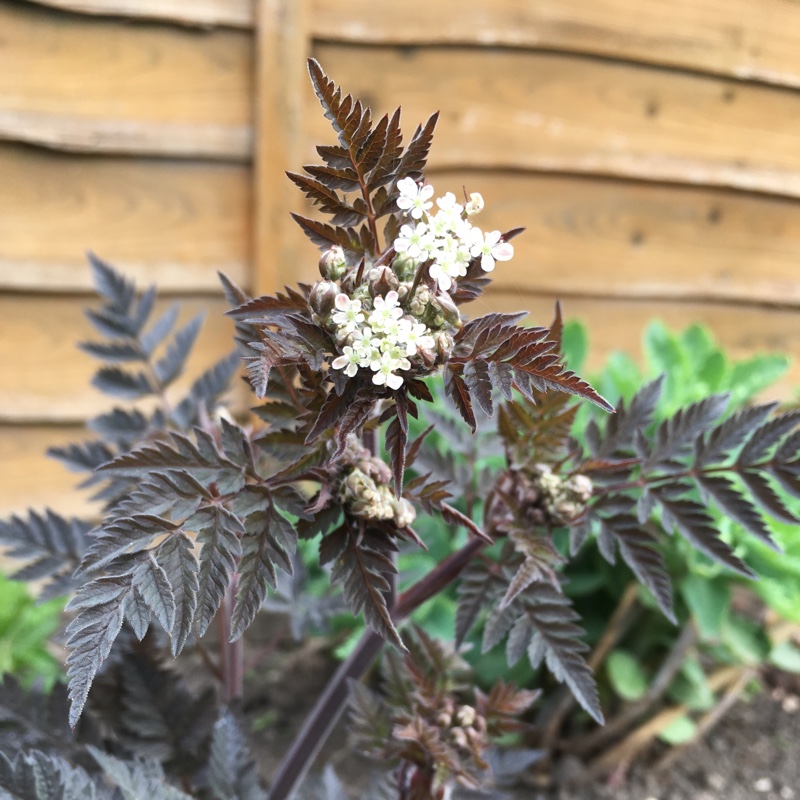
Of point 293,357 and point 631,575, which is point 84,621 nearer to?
point 293,357

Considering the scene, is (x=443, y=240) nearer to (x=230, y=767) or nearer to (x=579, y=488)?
(x=579, y=488)

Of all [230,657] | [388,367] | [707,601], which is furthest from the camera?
[707,601]

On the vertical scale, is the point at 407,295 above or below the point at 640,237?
below

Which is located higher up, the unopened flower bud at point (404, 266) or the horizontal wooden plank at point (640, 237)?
the horizontal wooden plank at point (640, 237)

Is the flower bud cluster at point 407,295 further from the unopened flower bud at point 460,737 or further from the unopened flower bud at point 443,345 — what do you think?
the unopened flower bud at point 460,737

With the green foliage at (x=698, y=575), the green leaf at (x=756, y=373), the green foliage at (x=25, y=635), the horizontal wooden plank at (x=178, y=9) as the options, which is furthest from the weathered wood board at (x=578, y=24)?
the green foliage at (x=25, y=635)

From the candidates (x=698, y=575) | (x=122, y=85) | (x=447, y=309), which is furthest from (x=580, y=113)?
(x=447, y=309)

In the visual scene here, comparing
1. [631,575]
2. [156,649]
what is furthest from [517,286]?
[156,649]
